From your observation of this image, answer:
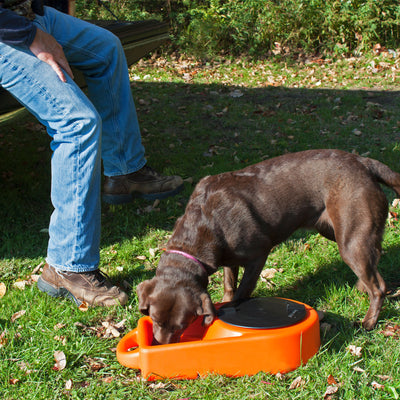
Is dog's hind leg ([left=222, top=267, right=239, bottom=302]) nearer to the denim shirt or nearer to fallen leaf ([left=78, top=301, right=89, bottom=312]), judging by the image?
fallen leaf ([left=78, top=301, right=89, bottom=312])

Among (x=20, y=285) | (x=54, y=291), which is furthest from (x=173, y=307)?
(x=20, y=285)

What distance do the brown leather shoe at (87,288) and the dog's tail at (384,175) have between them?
1799 millimetres

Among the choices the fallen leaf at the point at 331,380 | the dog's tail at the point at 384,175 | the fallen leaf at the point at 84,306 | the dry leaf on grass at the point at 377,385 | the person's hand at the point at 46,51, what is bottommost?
the fallen leaf at the point at 84,306

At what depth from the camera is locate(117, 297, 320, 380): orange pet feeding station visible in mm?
2469

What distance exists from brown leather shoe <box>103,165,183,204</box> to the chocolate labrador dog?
149 cm

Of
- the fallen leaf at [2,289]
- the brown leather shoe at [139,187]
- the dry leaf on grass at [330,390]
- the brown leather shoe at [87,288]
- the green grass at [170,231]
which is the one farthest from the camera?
the brown leather shoe at [139,187]

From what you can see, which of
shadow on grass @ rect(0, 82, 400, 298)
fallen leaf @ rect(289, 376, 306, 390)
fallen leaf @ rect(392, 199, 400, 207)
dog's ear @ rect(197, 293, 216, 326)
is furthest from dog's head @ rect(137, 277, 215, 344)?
fallen leaf @ rect(392, 199, 400, 207)

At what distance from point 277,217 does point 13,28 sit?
1.95 m

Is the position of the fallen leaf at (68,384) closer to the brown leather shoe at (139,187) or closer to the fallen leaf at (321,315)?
the fallen leaf at (321,315)

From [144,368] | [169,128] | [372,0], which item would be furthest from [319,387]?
[372,0]

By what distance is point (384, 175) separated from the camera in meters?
3.08

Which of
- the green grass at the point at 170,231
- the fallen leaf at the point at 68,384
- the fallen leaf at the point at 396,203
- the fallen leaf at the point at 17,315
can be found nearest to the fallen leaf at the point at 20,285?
the green grass at the point at 170,231

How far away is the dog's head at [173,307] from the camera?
2.64 m

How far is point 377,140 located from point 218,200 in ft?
11.9
